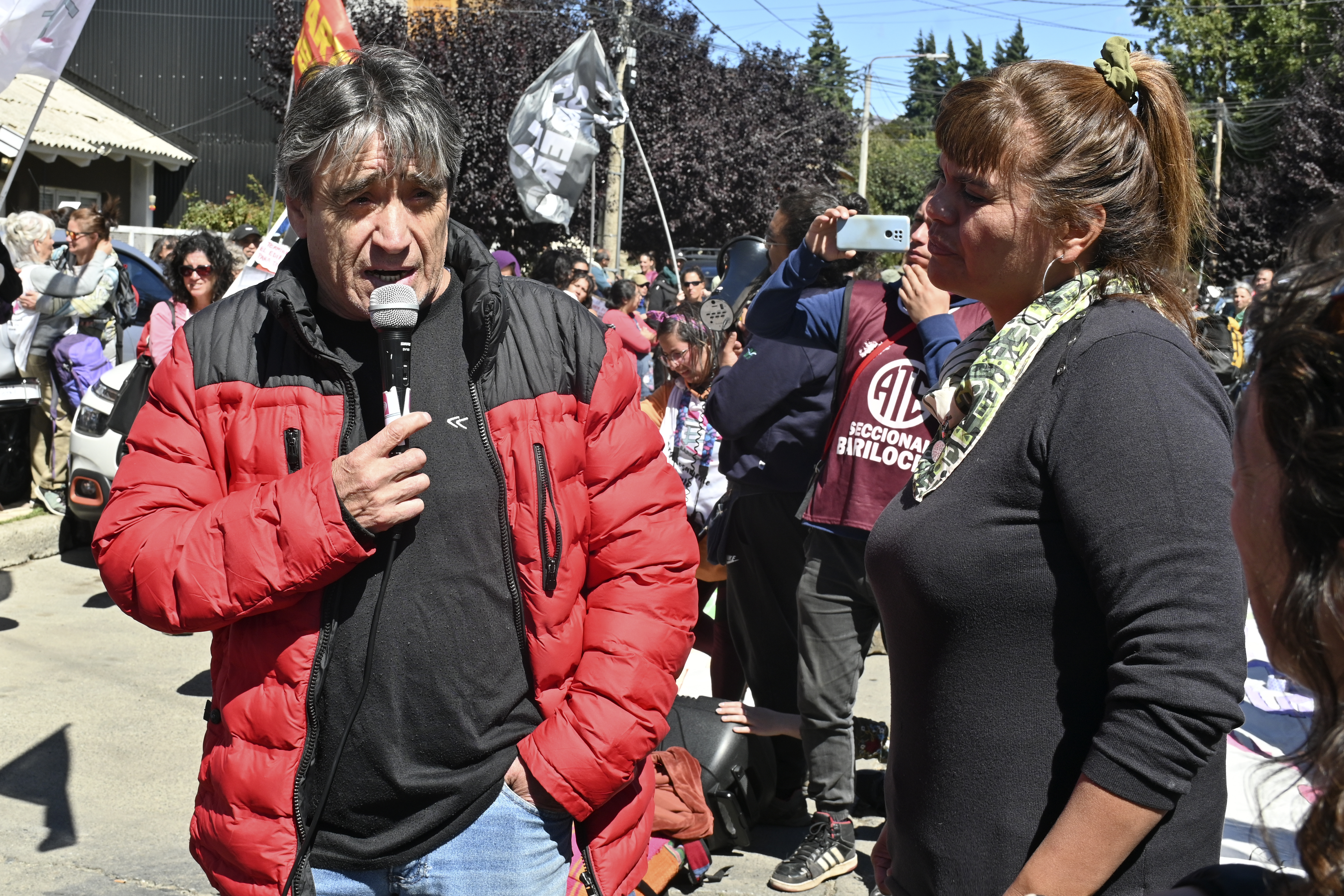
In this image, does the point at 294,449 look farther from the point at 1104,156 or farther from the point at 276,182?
the point at 1104,156

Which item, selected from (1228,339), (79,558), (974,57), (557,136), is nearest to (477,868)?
(79,558)

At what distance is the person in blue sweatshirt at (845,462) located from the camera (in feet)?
11.4

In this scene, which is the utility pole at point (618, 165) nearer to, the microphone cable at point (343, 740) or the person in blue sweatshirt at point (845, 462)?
the person in blue sweatshirt at point (845, 462)

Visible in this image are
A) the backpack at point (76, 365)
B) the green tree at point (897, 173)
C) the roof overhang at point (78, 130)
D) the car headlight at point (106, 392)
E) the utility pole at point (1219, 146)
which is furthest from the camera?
the green tree at point (897, 173)

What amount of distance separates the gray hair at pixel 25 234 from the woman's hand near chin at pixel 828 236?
253 inches

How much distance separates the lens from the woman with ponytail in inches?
56.1

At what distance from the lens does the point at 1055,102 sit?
1.68m

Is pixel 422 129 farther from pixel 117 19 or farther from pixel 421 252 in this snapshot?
pixel 117 19

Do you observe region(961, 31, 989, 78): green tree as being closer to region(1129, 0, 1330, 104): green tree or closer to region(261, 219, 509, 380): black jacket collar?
region(1129, 0, 1330, 104): green tree

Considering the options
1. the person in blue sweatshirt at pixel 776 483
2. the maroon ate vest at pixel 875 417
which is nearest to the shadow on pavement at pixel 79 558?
the person in blue sweatshirt at pixel 776 483

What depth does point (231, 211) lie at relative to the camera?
21766 millimetres

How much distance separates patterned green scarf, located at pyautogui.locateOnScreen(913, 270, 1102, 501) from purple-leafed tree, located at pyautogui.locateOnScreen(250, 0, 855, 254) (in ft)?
50.8

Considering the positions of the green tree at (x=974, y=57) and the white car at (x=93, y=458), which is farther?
the green tree at (x=974, y=57)

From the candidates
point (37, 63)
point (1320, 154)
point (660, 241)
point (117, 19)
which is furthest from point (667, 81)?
point (37, 63)
